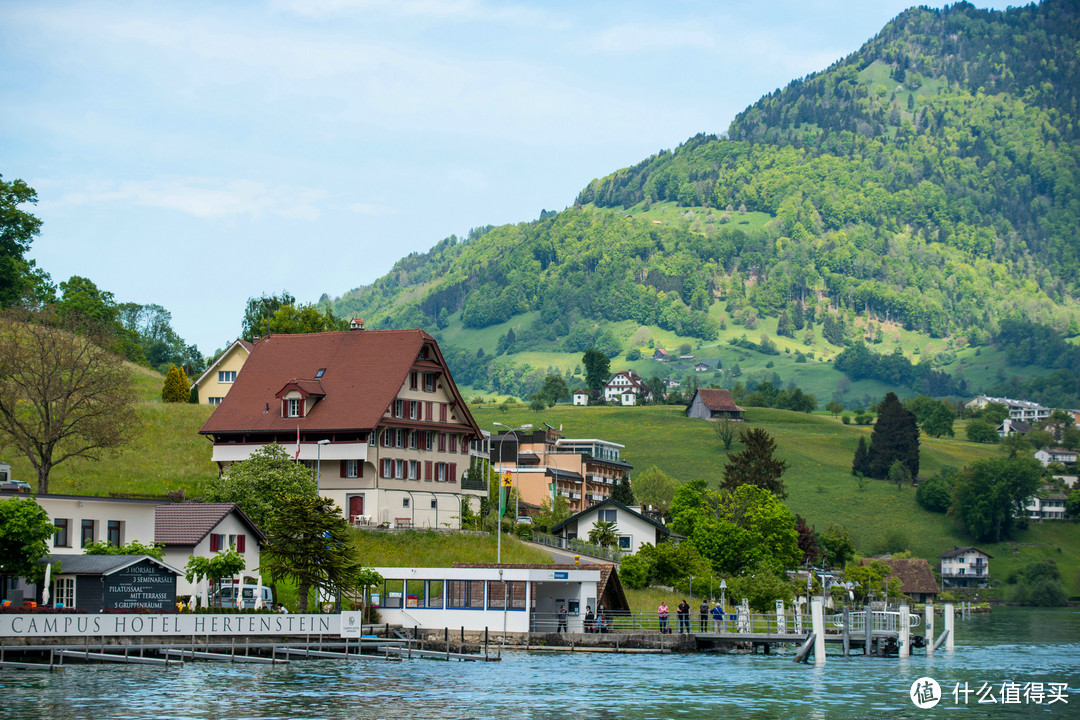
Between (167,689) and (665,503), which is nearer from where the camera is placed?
(167,689)

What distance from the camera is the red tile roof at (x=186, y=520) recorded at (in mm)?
71500

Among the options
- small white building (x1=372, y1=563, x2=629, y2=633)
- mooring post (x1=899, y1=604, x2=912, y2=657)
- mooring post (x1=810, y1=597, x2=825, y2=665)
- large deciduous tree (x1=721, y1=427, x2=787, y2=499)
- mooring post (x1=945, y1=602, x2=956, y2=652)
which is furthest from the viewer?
large deciduous tree (x1=721, y1=427, x2=787, y2=499)

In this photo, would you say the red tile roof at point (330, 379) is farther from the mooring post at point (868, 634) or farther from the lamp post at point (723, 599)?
the mooring post at point (868, 634)

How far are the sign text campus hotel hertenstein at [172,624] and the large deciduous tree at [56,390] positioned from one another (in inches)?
1165

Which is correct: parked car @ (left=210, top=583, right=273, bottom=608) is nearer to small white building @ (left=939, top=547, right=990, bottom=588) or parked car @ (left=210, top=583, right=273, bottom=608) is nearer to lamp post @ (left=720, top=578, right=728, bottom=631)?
lamp post @ (left=720, top=578, right=728, bottom=631)

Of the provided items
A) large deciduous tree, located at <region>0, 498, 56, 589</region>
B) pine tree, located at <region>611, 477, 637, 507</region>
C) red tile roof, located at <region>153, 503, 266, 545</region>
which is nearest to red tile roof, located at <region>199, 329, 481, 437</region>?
red tile roof, located at <region>153, 503, 266, 545</region>

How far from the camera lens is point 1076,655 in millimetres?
86062

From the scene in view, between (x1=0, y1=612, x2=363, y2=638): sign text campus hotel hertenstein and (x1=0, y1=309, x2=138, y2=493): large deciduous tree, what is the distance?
29580 mm

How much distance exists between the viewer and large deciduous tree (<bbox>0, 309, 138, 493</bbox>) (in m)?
90.7

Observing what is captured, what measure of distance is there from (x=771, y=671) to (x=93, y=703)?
36.0m

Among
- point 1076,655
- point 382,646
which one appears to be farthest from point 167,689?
point 1076,655

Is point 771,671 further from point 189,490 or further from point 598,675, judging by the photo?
point 189,490

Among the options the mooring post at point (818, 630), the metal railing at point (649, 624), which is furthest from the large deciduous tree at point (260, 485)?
the mooring post at point (818, 630)

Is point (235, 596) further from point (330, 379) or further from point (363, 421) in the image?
point (330, 379)
